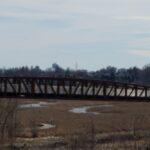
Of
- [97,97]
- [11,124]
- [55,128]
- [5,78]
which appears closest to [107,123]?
[97,97]

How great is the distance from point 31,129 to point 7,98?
11020mm

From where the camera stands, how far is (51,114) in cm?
9838

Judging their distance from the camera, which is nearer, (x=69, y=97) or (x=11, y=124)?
(x=11, y=124)

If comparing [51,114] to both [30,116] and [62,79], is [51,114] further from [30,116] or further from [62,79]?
[62,79]

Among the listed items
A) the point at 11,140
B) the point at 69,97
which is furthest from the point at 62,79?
the point at 11,140

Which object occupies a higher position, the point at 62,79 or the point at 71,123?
the point at 62,79

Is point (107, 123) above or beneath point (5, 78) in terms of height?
beneath

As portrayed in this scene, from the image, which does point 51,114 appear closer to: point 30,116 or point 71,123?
point 30,116

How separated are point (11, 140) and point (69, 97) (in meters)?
27.1

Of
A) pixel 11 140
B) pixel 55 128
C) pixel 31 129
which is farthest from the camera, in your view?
pixel 55 128

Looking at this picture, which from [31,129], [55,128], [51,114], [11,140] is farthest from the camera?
[51,114]

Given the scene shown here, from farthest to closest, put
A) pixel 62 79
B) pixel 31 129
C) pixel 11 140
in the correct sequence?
pixel 62 79, pixel 31 129, pixel 11 140

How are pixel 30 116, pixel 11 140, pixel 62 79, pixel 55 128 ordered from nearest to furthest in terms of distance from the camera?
1. pixel 11 140
2. pixel 55 128
3. pixel 62 79
4. pixel 30 116

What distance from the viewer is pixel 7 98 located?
257 ft
